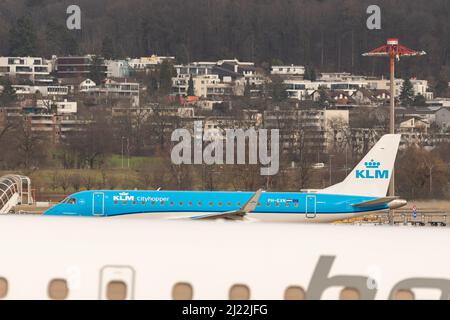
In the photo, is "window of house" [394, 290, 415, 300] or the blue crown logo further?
the blue crown logo

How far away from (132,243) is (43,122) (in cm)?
12665

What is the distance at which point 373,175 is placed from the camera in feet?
178


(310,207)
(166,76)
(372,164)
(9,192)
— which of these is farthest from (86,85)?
(310,207)

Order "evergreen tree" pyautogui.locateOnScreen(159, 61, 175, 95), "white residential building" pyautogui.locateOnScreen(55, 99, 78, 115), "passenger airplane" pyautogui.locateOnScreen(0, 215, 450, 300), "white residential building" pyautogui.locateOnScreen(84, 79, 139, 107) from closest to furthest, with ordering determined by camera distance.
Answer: "passenger airplane" pyautogui.locateOnScreen(0, 215, 450, 300), "white residential building" pyautogui.locateOnScreen(55, 99, 78, 115), "white residential building" pyautogui.locateOnScreen(84, 79, 139, 107), "evergreen tree" pyautogui.locateOnScreen(159, 61, 175, 95)

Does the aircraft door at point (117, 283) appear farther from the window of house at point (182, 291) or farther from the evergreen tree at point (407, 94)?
the evergreen tree at point (407, 94)

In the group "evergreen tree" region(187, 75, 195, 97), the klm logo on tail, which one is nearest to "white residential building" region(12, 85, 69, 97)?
"evergreen tree" region(187, 75, 195, 97)

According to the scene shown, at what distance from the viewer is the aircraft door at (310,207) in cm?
4775

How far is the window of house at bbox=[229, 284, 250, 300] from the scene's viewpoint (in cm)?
1083

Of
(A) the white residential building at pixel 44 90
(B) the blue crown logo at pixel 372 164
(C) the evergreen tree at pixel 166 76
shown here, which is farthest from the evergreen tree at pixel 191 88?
(B) the blue crown logo at pixel 372 164

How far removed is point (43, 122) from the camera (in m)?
137

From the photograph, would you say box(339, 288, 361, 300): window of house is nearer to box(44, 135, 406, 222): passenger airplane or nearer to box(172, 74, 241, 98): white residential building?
box(44, 135, 406, 222): passenger airplane

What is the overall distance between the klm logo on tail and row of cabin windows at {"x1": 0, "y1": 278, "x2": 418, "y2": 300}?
4274 centimetres
